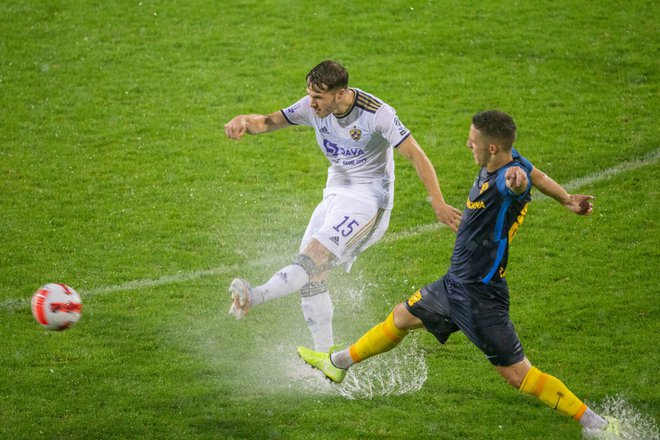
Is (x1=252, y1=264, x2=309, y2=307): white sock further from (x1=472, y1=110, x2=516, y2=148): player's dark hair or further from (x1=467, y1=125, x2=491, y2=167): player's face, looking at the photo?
(x1=472, y1=110, x2=516, y2=148): player's dark hair

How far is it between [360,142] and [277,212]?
3.41 meters

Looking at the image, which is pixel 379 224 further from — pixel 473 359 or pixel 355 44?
pixel 355 44

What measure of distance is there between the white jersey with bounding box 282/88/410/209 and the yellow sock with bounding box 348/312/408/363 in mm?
1294

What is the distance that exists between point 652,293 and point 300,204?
4154 millimetres

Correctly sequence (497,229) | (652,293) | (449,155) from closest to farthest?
1. (497,229)
2. (652,293)
3. (449,155)

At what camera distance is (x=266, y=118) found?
821cm

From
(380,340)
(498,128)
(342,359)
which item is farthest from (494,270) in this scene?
(342,359)

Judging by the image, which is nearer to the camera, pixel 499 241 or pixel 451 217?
pixel 499 241

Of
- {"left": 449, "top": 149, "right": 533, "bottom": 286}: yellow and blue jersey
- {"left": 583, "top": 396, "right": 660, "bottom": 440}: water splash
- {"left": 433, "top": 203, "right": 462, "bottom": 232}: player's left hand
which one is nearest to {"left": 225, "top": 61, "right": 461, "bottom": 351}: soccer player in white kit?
{"left": 433, "top": 203, "right": 462, "bottom": 232}: player's left hand

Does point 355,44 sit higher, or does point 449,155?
point 355,44

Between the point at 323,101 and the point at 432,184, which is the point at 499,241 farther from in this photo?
the point at 323,101

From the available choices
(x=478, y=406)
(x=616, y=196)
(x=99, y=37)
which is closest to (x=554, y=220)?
(x=616, y=196)

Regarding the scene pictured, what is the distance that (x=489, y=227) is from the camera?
662 cm

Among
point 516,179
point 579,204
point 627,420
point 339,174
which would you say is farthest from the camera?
point 339,174
